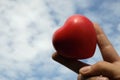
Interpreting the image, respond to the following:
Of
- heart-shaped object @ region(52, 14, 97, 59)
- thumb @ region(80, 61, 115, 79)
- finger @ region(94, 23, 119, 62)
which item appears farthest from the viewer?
heart-shaped object @ region(52, 14, 97, 59)

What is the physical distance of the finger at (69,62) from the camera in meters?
3.26

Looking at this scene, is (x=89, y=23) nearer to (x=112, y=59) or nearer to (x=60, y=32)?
→ (x=60, y=32)

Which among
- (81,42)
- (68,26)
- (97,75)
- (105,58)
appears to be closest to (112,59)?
(105,58)

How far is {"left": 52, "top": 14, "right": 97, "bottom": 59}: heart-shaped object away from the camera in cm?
343

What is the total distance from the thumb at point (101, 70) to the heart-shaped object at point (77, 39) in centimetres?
48

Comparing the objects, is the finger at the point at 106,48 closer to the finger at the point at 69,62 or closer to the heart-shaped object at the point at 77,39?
the heart-shaped object at the point at 77,39

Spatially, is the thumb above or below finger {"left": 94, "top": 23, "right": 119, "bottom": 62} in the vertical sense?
below

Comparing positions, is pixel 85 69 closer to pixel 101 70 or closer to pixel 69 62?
pixel 101 70

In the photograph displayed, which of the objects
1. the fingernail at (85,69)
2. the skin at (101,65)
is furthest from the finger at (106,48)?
the fingernail at (85,69)

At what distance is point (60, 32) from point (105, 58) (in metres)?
0.79

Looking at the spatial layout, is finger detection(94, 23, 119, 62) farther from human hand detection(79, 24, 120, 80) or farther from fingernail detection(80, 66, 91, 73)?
fingernail detection(80, 66, 91, 73)

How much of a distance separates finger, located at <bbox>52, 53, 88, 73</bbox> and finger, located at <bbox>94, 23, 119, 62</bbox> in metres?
0.29

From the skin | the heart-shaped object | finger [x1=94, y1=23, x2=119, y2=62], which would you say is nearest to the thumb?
the skin

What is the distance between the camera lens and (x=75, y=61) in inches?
132
